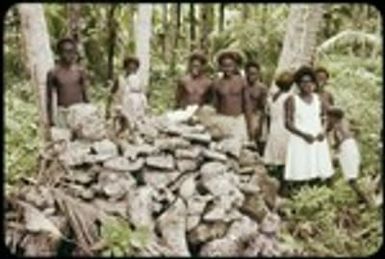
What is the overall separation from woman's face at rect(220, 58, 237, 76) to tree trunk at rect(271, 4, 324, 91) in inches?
40.1

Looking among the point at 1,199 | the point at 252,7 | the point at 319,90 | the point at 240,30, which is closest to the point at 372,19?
the point at 252,7

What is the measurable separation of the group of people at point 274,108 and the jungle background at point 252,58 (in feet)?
0.69

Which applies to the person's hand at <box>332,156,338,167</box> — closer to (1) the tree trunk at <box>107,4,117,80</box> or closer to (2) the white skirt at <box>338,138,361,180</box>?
(2) the white skirt at <box>338,138,361,180</box>

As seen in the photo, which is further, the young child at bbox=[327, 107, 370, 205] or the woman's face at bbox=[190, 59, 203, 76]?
the woman's face at bbox=[190, 59, 203, 76]

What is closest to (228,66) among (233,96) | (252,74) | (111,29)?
(233,96)

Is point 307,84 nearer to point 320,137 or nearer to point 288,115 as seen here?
point 288,115

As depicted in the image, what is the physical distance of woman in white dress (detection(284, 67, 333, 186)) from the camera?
645 cm

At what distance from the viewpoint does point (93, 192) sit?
5668 mm

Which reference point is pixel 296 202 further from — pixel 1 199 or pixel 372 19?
pixel 372 19

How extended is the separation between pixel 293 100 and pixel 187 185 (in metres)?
1.14

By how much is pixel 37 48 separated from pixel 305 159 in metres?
2.26

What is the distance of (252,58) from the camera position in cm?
991

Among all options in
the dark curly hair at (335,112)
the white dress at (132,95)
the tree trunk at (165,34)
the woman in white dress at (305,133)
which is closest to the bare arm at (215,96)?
the woman in white dress at (305,133)

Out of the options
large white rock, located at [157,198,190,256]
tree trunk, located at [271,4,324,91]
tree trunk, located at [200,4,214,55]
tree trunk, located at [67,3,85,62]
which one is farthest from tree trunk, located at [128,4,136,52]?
large white rock, located at [157,198,190,256]
